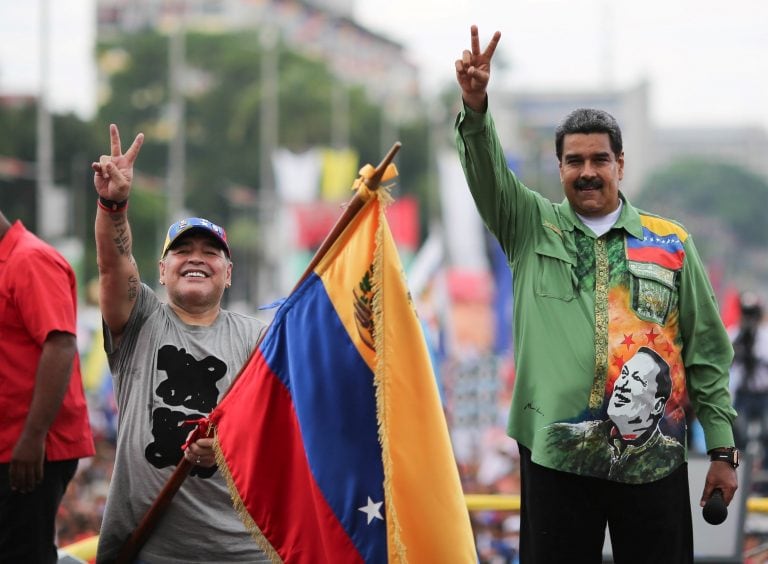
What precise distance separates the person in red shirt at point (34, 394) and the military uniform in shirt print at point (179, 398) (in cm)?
45

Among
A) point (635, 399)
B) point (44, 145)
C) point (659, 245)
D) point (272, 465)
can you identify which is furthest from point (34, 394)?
point (44, 145)

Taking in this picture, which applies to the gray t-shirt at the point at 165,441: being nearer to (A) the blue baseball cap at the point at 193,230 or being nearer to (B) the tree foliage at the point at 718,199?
(A) the blue baseball cap at the point at 193,230

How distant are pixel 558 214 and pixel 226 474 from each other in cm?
137

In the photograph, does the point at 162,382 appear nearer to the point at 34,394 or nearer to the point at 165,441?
the point at 165,441

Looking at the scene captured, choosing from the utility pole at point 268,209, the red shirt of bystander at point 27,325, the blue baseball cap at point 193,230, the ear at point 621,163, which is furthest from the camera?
the utility pole at point 268,209

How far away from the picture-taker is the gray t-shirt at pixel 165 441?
483 centimetres

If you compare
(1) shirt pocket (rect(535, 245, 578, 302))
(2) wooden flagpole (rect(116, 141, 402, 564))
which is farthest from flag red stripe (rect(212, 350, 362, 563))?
(1) shirt pocket (rect(535, 245, 578, 302))

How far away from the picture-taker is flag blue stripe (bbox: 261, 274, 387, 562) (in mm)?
4469

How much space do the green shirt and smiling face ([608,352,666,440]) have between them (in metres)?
0.02

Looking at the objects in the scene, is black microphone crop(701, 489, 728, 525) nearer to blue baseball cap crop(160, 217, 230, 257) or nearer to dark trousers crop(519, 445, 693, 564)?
dark trousers crop(519, 445, 693, 564)

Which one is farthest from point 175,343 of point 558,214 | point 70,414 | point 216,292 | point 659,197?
point 659,197

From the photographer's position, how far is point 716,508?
4578 millimetres

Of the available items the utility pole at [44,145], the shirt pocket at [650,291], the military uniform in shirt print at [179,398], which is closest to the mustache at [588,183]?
the shirt pocket at [650,291]

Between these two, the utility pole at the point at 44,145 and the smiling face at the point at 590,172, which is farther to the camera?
the utility pole at the point at 44,145
